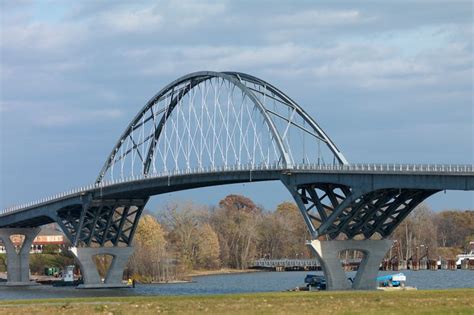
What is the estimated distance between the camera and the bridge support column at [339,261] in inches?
4176

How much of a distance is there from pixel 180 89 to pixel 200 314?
90.3m

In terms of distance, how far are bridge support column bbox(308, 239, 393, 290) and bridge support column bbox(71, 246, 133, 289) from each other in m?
46.5

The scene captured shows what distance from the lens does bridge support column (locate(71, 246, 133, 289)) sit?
481 ft

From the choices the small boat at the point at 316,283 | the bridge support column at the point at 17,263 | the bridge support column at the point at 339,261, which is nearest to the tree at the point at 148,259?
the bridge support column at the point at 17,263

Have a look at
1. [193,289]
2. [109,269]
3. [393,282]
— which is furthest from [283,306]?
[109,269]

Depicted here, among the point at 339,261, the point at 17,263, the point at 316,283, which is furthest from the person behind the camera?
the point at 17,263

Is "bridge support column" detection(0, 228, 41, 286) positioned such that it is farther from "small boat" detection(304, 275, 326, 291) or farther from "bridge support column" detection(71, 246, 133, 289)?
"small boat" detection(304, 275, 326, 291)

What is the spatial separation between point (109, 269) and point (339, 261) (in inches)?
1964

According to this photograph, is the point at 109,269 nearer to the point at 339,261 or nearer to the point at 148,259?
the point at 148,259

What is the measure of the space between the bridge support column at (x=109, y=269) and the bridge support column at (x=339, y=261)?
46.5 meters

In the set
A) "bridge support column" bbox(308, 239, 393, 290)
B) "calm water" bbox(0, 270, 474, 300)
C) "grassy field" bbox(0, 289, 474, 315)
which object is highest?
"bridge support column" bbox(308, 239, 393, 290)

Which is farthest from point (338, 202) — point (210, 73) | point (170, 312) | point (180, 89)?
point (170, 312)

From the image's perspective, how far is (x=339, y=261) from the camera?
106 meters

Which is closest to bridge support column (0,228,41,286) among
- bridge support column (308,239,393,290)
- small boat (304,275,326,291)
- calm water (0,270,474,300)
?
calm water (0,270,474,300)
